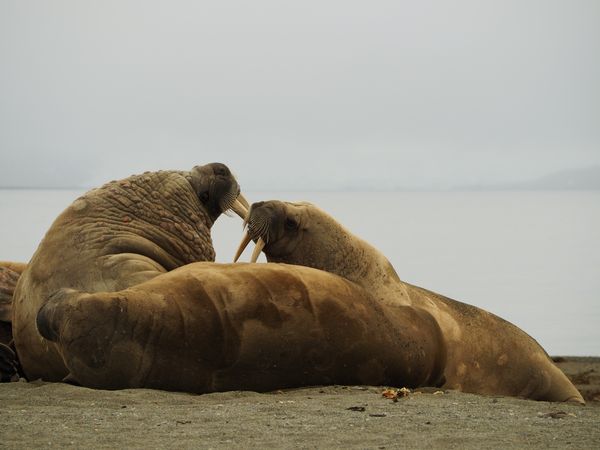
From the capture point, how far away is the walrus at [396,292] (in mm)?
8867

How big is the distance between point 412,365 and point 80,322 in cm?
206

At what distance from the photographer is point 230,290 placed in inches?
300

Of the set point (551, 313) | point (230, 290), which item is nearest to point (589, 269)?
point (551, 313)

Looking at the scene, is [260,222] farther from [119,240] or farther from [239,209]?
[119,240]

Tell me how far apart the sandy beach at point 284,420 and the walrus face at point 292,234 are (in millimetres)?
1393

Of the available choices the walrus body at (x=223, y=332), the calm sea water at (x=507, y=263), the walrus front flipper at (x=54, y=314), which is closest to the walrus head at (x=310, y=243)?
the walrus body at (x=223, y=332)

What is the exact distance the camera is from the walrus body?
24.1 feet

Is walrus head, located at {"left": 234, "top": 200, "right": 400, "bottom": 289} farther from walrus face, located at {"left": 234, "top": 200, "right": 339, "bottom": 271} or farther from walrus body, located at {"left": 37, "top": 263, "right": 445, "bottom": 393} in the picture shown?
walrus body, located at {"left": 37, "top": 263, "right": 445, "bottom": 393}

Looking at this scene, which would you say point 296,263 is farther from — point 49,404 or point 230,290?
point 49,404

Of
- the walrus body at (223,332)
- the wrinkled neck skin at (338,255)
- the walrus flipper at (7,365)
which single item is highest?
the wrinkled neck skin at (338,255)

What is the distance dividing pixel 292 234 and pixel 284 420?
8.41ft

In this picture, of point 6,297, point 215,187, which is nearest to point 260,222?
point 215,187

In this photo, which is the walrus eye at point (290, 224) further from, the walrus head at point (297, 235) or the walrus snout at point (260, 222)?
the walrus snout at point (260, 222)

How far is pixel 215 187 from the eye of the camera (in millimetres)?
9281
